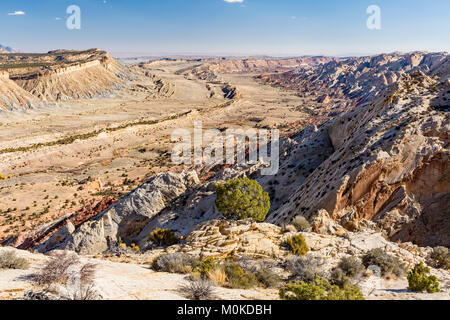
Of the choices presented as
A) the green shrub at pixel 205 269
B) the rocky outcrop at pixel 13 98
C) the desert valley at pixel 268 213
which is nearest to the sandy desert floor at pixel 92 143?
the desert valley at pixel 268 213

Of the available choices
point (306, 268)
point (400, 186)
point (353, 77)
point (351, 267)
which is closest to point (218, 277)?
point (306, 268)

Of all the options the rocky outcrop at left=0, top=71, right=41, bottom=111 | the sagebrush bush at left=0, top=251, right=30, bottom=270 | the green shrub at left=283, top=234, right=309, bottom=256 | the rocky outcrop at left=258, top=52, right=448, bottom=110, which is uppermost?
the rocky outcrop at left=258, top=52, right=448, bottom=110

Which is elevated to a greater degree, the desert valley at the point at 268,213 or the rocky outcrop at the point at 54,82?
the rocky outcrop at the point at 54,82

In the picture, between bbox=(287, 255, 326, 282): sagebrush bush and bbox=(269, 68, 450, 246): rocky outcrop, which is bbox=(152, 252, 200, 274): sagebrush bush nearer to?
bbox=(287, 255, 326, 282): sagebrush bush

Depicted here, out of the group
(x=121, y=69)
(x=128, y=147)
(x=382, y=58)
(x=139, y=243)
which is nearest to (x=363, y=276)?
(x=139, y=243)

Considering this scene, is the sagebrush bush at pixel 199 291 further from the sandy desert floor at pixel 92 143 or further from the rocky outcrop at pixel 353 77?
the rocky outcrop at pixel 353 77

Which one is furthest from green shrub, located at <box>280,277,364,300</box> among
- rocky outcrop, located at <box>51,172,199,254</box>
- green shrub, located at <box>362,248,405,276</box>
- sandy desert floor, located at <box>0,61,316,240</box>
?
sandy desert floor, located at <box>0,61,316,240</box>

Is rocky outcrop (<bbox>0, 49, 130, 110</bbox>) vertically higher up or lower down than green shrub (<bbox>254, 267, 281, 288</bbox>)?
higher up

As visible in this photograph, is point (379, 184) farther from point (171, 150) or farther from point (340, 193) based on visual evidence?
point (171, 150)
